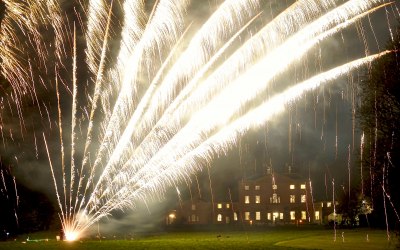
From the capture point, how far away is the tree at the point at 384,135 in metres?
21.9

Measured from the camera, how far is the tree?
21.9m

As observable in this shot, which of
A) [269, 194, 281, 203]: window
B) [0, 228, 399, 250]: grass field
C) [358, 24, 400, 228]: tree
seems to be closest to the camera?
[358, 24, 400, 228]: tree

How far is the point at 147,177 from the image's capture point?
2239 cm

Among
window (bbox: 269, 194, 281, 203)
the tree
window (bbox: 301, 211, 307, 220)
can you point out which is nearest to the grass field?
the tree

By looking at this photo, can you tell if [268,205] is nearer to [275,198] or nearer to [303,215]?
[275,198]

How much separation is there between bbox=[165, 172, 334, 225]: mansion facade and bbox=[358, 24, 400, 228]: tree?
82.5 m

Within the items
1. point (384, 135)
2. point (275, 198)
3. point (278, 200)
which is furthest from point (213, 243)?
point (278, 200)

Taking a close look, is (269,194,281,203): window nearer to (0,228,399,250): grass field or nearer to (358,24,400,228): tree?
(0,228,399,250): grass field

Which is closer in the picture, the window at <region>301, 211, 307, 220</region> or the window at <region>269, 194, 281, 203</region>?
the window at <region>301, 211, 307, 220</region>

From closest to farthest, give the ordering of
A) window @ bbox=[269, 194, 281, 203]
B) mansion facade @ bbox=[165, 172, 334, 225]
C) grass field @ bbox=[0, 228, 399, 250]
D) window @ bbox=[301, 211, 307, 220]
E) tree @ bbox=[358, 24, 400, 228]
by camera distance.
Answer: tree @ bbox=[358, 24, 400, 228] → grass field @ bbox=[0, 228, 399, 250] → mansion facade @ bbox=[165, 172, 334, 225] → window @ bbox=[301, 211, 307, 220] → window @ bbox=[269, 194, 281, 203]

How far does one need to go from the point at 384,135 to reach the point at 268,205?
283 ft

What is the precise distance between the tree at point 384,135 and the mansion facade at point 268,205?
82.5 m

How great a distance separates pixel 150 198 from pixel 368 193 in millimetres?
67777

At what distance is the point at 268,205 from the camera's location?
107 meters
